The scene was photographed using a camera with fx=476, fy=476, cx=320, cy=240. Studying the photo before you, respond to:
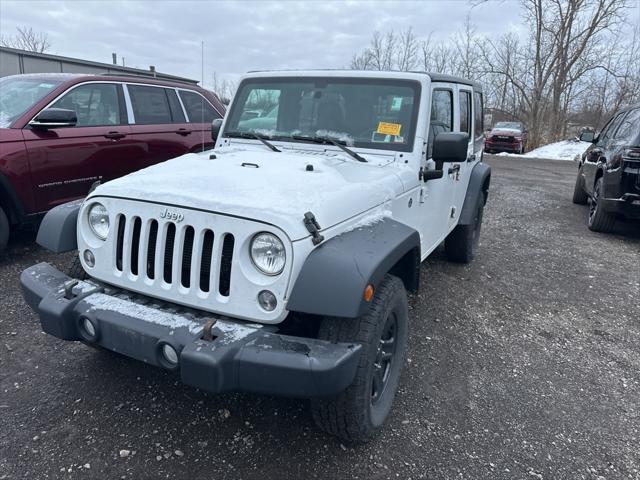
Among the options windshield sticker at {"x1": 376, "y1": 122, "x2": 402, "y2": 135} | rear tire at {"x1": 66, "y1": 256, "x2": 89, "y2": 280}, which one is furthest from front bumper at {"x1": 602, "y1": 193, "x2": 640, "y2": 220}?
rear tire at {"x1": 66, "y1": 256, "x2": 89, "y2": 280}

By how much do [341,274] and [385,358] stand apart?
87 centimetres

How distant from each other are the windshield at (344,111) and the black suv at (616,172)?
4.28 metres

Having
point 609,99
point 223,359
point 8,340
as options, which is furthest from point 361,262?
point 609,99

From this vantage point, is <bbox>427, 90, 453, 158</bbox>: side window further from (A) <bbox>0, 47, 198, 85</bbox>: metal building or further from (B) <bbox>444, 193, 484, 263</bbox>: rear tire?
(A) <bbox>0, 47, 198, 85</bbox>: metal building

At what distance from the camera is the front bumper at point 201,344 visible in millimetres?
1904

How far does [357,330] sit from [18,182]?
3.99m

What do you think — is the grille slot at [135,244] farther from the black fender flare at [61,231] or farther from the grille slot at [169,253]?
the black fender flare at [61,231]

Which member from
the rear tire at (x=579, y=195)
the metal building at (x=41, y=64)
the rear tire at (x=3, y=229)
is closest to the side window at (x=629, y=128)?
the rear tire at (x=579, y=195)

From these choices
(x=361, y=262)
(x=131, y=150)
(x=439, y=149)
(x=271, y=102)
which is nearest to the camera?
(x=361, y=262)

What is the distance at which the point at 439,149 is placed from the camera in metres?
3.12

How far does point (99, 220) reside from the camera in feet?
8.27

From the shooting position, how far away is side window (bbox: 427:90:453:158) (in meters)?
3.52

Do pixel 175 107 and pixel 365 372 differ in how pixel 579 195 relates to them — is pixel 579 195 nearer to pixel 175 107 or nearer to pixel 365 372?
pixel 175 107

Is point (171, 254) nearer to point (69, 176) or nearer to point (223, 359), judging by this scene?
point (223, 359)
